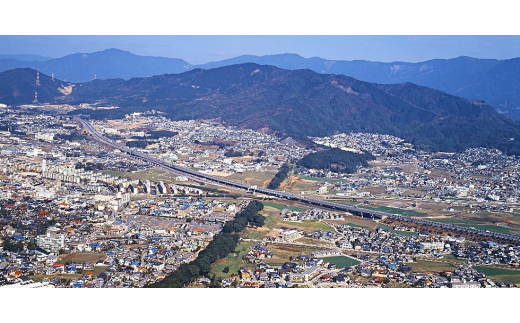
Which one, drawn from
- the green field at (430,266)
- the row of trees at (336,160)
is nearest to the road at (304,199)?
the green field at (430,266)

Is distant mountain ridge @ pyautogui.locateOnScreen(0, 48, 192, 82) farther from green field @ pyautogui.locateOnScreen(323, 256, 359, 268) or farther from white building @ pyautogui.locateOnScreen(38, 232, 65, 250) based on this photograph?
green field @ pyautogui.locateOnScreen(323, 256, 359, 268)

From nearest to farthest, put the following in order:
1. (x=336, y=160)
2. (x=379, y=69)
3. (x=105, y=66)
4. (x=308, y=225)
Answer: (x=308, y=225), (x=336, y=160), (x=105, y=66), (x=379, y=69)

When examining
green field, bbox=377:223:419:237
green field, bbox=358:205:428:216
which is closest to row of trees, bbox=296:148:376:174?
green field, bbox=358:205:428:216

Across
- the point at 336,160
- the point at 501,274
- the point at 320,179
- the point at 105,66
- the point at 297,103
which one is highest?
the point at 105,66

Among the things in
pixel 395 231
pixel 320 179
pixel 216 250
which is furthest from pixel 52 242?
pixel 320 179

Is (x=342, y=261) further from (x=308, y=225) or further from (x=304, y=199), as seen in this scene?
(x=304, y=199)

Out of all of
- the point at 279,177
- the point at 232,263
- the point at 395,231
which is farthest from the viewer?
the point at 279,177
